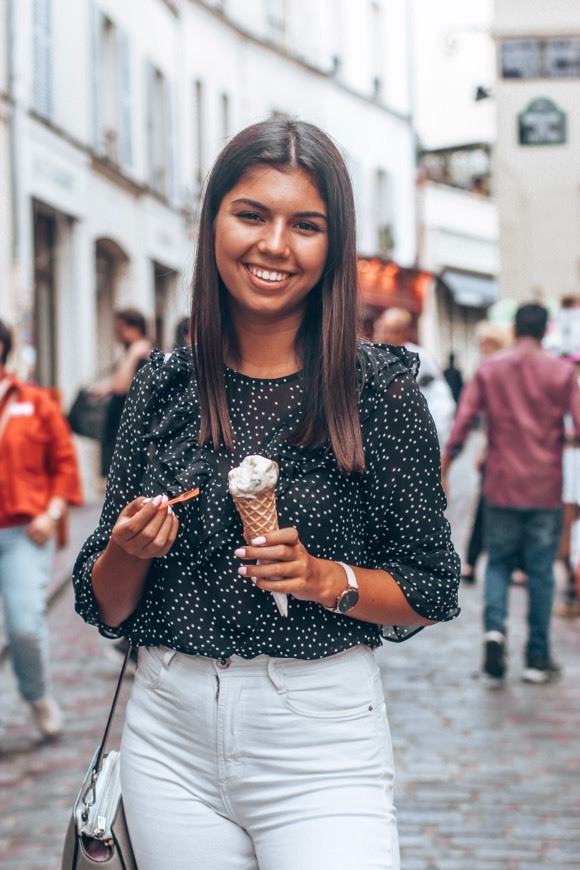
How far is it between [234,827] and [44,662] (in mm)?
4124

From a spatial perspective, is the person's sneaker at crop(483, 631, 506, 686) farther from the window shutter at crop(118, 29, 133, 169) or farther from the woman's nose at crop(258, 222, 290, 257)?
the window shutter at crop(118, 29, 133, 169)

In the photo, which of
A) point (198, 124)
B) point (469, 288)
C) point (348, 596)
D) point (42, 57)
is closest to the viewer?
point (348, 596)

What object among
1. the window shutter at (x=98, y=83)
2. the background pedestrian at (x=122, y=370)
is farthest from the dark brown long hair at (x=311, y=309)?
the window shutter at (x=98, y=83)

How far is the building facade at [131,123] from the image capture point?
15.7 m

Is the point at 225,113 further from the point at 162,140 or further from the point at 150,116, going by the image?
the point at 150,116

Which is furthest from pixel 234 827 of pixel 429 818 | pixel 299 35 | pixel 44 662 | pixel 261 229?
pixel 299 35

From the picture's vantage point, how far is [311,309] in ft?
8.10

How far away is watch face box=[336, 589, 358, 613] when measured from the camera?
224 centimetres

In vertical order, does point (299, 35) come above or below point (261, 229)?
above

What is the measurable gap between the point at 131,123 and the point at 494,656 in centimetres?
1475

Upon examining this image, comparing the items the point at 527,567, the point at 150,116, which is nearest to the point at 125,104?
the point at 150,116

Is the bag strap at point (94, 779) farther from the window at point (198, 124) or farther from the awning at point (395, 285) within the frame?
the awning at point (395, 285)

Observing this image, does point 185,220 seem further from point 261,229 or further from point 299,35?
point 261,229

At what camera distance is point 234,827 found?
2326mm
